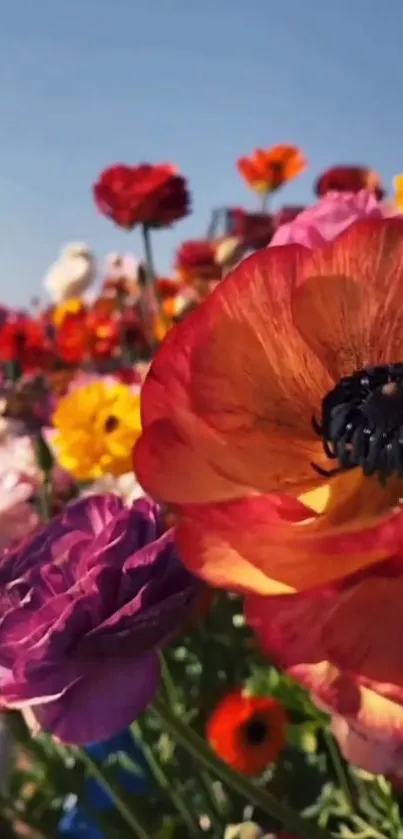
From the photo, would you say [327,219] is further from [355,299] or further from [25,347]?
[25,347]

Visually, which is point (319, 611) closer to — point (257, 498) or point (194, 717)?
point (257, 498)

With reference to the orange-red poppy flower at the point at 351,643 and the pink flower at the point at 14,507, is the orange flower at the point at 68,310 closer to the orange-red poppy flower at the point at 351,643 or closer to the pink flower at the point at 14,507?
the pink flower at the point at 14,507

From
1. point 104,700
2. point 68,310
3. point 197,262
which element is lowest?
point 68,310

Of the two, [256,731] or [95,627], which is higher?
[95,627]

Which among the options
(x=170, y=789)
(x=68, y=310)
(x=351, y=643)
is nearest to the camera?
(x=351, y=643)

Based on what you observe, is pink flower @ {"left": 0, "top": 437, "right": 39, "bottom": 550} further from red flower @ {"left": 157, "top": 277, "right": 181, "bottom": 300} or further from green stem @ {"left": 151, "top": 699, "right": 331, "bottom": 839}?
red flower @ {"left": 157, "top": 277, "right": 181, "bottom": 300}

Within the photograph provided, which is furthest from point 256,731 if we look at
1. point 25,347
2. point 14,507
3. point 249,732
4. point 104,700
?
point 25,347

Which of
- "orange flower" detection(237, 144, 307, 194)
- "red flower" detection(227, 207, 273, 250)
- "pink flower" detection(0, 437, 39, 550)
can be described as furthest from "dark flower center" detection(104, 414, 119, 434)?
"orange flower" detection(237, 144, 307, 194)
